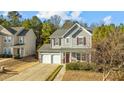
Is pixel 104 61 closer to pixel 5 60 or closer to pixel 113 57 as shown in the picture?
pixel 113 57

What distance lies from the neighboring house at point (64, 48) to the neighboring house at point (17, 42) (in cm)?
22

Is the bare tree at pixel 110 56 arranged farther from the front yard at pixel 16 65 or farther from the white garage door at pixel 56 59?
the front yard at pixel 16 65

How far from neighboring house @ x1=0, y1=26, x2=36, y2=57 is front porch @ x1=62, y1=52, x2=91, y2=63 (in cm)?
55

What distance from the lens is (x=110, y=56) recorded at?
73.9 ft

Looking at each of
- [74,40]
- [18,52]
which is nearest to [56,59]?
[74,40]

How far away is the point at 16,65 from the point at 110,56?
1588 millimetres

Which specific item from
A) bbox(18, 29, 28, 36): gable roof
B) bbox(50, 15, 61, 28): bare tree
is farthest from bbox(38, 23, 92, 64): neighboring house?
bbox(18, 29, 28, 36): gable roof

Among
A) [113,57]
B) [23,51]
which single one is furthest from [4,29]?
[113,57]

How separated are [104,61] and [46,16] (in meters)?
1.23

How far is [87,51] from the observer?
2259 centimetres

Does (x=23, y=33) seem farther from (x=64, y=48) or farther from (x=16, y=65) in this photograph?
(x=64, y=48)

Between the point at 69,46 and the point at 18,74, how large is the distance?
976 mm

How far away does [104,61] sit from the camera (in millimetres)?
22562
